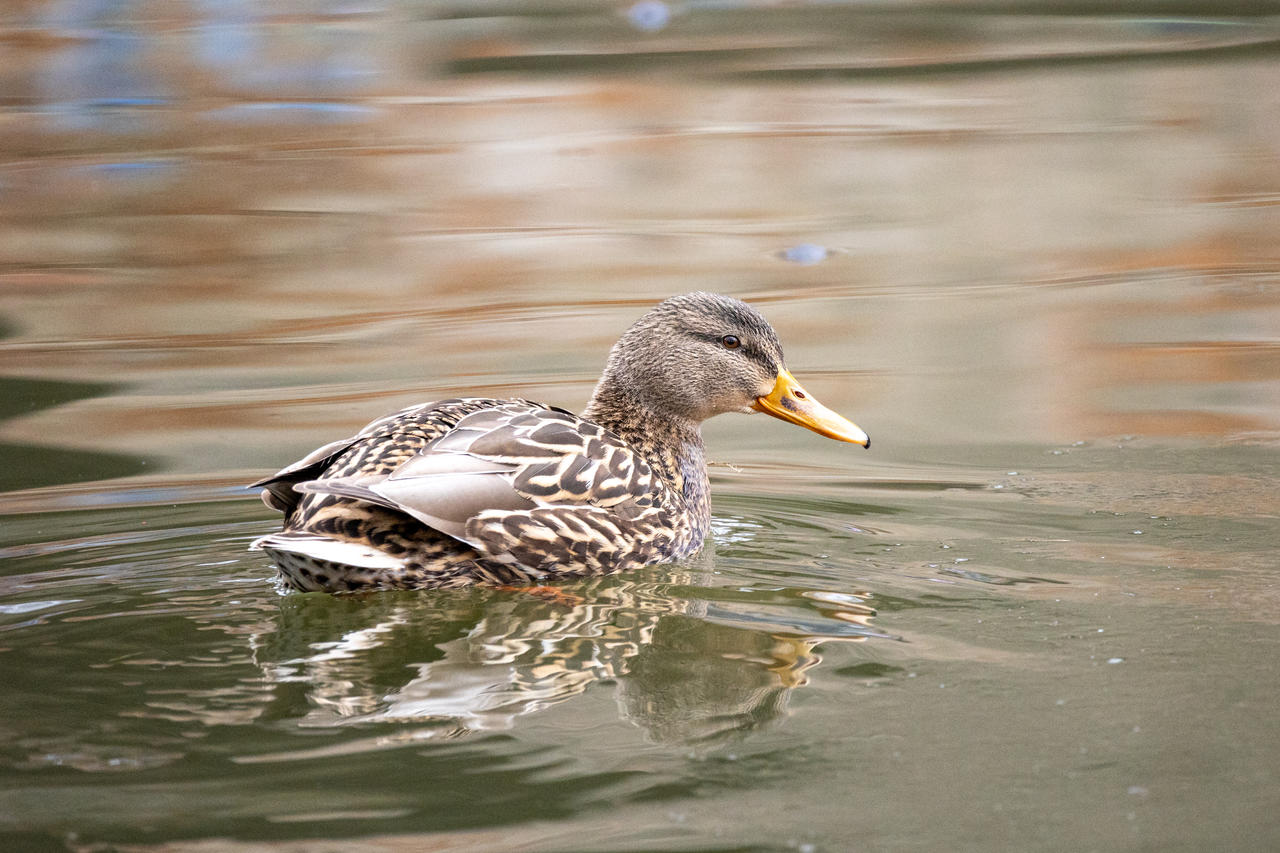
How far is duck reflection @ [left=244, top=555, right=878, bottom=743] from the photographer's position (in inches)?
171

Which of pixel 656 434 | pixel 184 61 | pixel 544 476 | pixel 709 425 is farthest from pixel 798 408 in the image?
pixel 184 61

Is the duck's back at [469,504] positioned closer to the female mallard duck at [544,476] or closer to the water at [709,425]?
the female mallard duck at [544,476]

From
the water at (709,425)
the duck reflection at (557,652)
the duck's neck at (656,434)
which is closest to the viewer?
the water at (709,425)

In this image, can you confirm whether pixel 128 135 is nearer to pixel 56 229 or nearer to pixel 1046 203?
pixel 56 229

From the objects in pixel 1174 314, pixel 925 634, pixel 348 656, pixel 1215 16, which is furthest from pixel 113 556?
pixel 1215 16

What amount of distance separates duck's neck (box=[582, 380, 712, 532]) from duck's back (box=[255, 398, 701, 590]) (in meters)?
0.29

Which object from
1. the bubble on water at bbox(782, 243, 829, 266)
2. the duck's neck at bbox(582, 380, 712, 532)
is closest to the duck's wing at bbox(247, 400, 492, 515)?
the duck's neck at bbox(582, 380, 712, 532)

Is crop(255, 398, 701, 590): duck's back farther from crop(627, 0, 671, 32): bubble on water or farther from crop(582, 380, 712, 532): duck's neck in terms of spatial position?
crop(627, 0, 671, 32): bubble on water

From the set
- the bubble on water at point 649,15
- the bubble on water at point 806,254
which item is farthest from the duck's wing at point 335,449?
the bubble on water at point 649,15

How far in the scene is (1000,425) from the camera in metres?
7.74

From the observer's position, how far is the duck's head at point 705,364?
21.1 ft

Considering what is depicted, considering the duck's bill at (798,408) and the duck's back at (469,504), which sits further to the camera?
the duck's bill at (798,408)

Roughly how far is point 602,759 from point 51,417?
16.6 ft

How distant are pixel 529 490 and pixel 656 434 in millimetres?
1104
